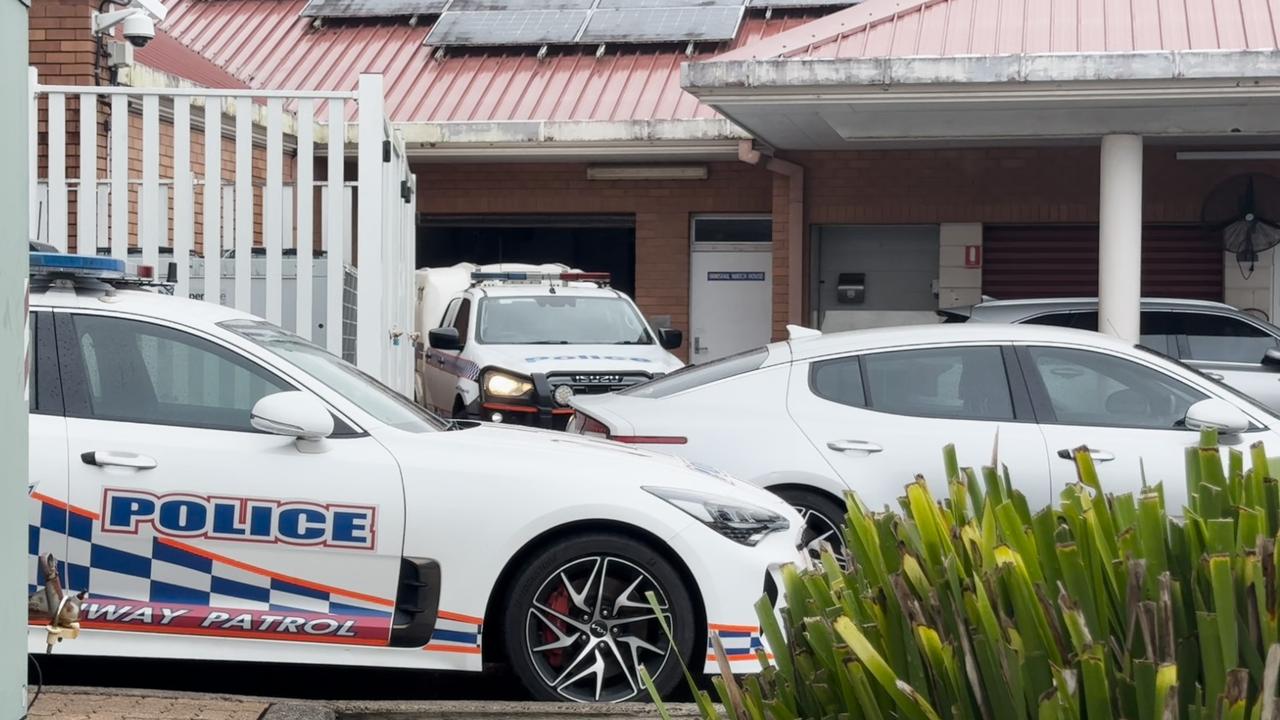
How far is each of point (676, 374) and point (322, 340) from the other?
8.35 ft

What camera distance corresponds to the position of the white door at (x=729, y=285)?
18.2m

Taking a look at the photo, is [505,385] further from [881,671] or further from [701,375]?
[881,671]

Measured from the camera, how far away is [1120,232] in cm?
1304

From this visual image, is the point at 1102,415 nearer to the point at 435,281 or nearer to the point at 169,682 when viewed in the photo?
the point at 169,682

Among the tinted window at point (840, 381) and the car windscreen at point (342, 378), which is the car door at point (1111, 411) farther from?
the car windscreen at point (342, 378)

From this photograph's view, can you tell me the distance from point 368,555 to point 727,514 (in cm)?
130

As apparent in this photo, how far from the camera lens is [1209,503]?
2.31m

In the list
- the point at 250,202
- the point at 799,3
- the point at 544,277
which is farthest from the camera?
the point at 799,3

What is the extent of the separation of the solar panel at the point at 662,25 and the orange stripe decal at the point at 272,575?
14.5 meters

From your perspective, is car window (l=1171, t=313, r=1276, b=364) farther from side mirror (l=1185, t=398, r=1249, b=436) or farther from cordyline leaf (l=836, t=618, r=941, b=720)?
cordyline leaf (l=836, t=618, r=941, b=720)

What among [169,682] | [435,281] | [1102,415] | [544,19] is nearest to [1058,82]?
[1102,415]

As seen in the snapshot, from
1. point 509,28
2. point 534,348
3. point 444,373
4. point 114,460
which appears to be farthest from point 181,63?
point 114,460

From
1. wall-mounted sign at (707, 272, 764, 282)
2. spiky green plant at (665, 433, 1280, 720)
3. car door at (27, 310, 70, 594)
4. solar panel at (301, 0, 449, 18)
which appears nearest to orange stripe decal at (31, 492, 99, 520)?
car door at (27, 310, 70, 594)

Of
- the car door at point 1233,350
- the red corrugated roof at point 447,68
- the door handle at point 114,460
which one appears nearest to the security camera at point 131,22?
the red corrugated roof at point 447,68
